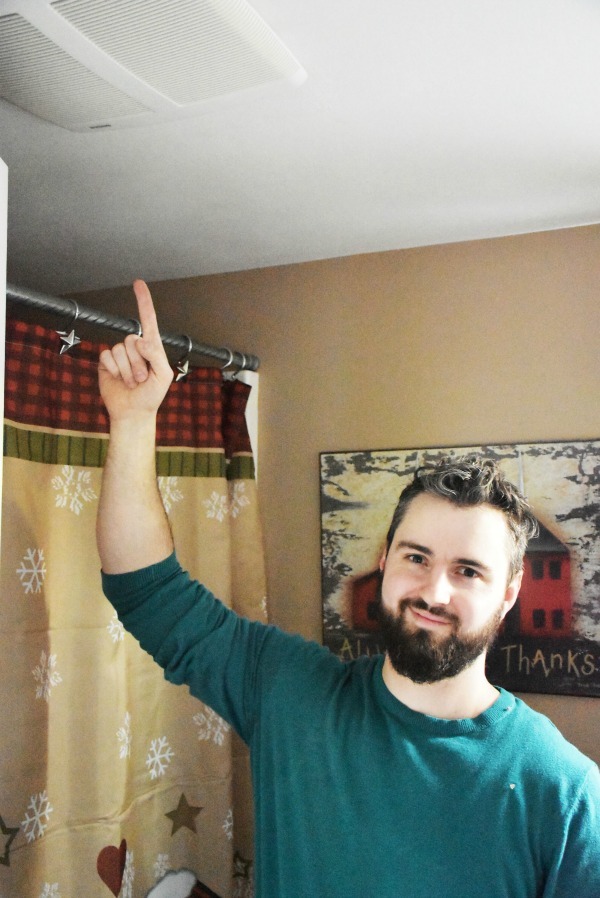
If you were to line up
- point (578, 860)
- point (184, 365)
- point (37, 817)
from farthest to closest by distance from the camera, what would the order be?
point (184, 365) < point (37, 817) < point (578, 860)

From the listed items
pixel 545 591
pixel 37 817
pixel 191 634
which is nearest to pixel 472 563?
pixel 191 634

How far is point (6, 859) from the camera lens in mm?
1609

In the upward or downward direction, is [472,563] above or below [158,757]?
above

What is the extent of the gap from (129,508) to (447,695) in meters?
0.57

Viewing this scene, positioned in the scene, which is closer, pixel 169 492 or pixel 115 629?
pixel 115 629

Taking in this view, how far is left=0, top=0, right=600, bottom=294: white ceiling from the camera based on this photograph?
50.5 inches

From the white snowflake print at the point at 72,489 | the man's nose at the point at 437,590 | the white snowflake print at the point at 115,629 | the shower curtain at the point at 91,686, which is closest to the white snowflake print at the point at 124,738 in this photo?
the shower curtain at the point at 91,686

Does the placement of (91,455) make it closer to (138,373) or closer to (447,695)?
(138,373)

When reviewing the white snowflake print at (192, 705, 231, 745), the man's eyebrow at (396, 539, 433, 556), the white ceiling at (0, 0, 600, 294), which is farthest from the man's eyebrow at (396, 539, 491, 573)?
the white snowflake print at (192, 705, 231, 745)

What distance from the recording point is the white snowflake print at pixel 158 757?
78.2 inches

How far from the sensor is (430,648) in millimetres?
1235

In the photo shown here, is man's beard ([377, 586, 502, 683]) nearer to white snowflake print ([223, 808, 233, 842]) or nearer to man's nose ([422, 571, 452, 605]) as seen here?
man's nose ([422, 571, 452, 605])

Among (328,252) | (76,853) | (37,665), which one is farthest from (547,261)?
(76,853)

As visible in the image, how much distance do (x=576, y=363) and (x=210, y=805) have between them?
1.42m
